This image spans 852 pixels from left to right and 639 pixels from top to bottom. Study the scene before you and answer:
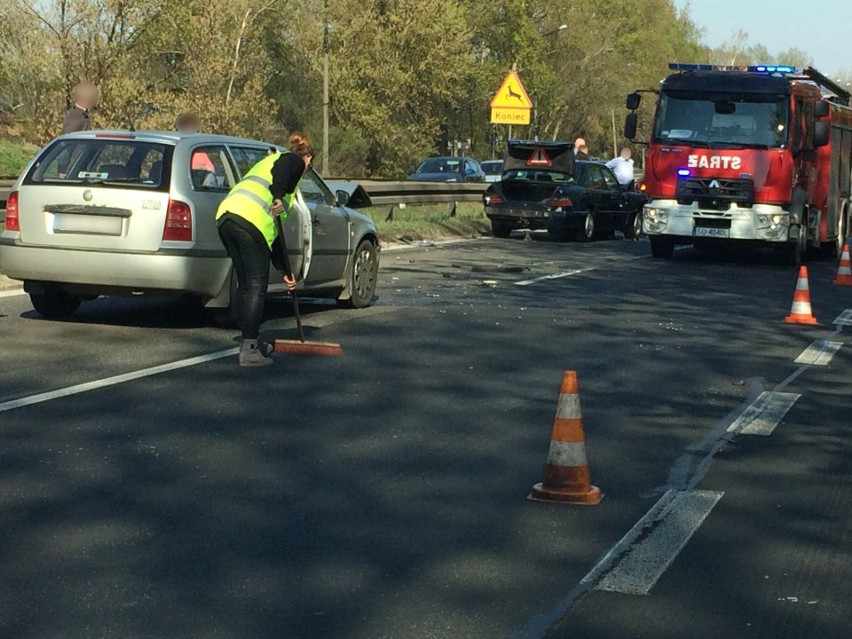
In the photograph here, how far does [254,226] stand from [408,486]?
3976 mm

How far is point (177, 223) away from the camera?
38.2 ft

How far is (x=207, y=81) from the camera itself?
44062 mm

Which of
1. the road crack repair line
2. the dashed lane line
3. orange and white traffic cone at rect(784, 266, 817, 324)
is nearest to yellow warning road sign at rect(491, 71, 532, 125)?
orange and white traffic cone at rect(784, 266, 817, 324)

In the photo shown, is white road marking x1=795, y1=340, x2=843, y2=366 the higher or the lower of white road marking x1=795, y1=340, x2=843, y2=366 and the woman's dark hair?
the lower

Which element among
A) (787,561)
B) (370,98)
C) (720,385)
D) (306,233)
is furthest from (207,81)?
(787,561)

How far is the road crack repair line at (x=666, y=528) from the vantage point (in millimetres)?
5324

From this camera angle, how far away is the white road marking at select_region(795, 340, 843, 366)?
11.9 m

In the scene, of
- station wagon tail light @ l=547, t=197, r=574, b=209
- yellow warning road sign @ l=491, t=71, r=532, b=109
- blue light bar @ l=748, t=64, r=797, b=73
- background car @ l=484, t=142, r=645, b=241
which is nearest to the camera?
blue light bar @ l=748, t=64, r=797, b=73

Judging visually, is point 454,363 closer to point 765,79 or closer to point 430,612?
point 430,612

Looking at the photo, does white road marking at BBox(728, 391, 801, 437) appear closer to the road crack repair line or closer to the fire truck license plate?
the road crack repair line

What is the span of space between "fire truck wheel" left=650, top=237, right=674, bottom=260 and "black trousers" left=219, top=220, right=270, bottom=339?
47.1ft

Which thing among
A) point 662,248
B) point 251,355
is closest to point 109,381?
point 251,355

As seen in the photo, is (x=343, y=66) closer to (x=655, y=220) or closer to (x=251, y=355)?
(x=655, y=220)

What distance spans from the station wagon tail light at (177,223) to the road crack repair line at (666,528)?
14.9ft
